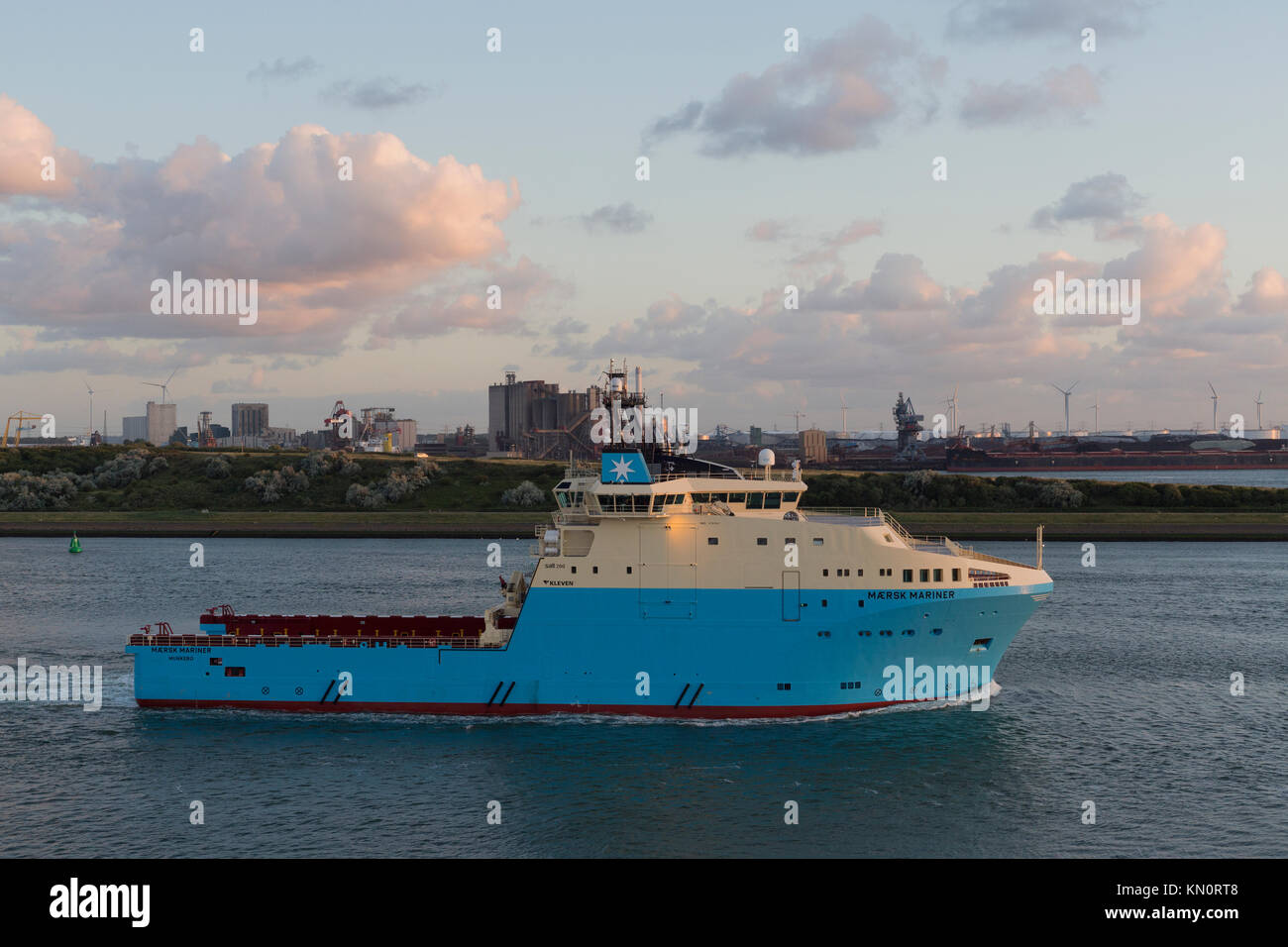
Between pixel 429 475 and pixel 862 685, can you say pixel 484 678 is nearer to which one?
pixel 862 685

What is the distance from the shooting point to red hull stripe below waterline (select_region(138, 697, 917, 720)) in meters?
28.5

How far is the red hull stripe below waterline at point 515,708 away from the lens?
1123 inches

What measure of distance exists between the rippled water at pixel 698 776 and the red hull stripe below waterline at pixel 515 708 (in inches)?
12.6

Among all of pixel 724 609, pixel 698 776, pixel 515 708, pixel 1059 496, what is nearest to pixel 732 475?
pixel 724 609

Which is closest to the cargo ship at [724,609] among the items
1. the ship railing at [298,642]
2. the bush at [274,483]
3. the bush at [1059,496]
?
the ship railing at [298,642]

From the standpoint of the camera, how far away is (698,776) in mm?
24938

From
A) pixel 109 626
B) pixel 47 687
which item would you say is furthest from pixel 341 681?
pixel 109 626

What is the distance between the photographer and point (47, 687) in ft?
110

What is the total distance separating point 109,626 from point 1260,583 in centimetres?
6213

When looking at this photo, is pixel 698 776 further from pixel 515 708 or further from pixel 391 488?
pixel 391 488

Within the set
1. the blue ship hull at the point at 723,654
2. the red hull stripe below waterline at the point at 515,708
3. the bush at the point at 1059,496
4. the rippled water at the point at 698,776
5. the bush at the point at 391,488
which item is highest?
the bush at the point at 391,488

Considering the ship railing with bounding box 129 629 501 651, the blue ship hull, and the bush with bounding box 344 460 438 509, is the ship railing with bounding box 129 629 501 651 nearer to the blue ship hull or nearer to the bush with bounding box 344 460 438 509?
the blue ship hull

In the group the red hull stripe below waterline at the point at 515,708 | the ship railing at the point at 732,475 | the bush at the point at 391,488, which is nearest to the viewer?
the red hull stripe below waterline at the point at 515,708

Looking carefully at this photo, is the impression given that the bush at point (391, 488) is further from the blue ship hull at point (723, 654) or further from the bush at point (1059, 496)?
the blue ship hull at point (723, 654)
